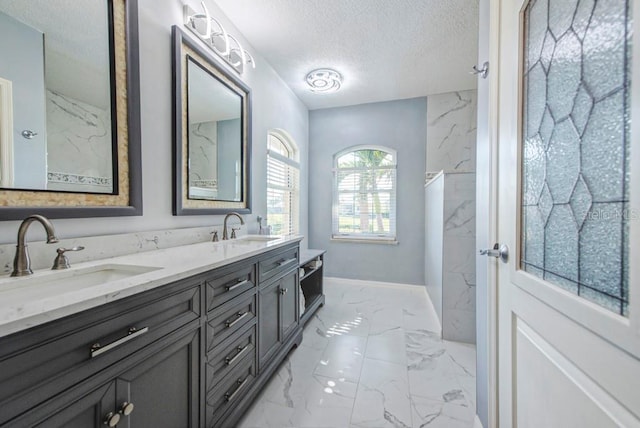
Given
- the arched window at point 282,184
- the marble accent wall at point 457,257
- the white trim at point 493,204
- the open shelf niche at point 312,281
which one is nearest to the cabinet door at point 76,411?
the white trim at point 493,204

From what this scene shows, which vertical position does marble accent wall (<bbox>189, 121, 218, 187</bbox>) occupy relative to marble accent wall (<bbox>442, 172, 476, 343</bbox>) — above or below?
above

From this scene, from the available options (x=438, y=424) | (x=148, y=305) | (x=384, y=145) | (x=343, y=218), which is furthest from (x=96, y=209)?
(x=384, y=145)

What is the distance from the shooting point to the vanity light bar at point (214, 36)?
176 centimetres

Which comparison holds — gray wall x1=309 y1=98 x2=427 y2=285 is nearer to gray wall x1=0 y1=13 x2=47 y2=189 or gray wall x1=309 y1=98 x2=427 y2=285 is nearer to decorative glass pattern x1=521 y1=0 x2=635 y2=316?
decorative glass pattern x1=521 y1=0 x2=635 y2=316

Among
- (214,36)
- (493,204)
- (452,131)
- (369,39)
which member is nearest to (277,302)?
(493,204)

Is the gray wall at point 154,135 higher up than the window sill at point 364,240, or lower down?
higher up

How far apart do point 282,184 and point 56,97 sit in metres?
2.35

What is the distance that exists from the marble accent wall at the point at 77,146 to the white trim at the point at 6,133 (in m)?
0.11

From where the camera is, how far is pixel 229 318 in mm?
1283

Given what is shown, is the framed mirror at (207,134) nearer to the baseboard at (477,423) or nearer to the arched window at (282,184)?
Answer: the arched window at (282,184)

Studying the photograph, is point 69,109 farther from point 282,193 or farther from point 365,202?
point 365,202

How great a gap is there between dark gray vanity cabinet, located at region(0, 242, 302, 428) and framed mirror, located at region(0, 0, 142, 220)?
627 millimetres

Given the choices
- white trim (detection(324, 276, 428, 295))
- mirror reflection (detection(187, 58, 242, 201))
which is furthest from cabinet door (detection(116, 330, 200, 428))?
white trim (detection(324, 276, 428, 295))

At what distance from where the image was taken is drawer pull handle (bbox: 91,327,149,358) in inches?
28.1
